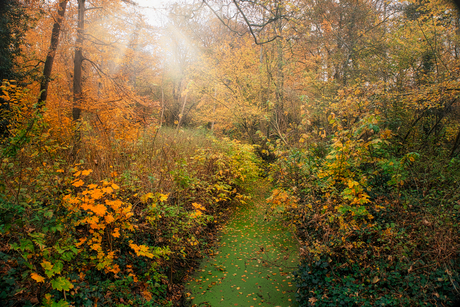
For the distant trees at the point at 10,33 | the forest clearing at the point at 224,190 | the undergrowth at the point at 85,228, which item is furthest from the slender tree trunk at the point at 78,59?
the undergrowth at the point at 85,228

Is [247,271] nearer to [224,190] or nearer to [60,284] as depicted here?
[224,190]

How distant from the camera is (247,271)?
4203 mm

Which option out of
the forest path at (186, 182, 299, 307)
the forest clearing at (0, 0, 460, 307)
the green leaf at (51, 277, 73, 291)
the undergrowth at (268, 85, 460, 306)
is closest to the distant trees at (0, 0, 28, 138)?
the forest clearing at (0, 0, 460, 307)

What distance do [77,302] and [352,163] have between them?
427 centimetres

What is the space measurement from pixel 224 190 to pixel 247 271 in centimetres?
197

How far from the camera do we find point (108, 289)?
97.9 inches

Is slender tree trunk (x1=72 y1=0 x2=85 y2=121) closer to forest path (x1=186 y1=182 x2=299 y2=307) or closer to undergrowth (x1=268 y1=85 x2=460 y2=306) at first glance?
forest path (x1=186 y1=182 x2=299 y2=307)

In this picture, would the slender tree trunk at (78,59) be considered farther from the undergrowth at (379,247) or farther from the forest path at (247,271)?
the undergrowth at (379,247)

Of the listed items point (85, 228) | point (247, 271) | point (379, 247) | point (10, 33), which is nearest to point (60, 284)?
point (85, 228)

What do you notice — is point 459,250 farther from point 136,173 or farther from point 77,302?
point 136,173

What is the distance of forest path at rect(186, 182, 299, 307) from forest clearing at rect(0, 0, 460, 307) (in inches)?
1.2

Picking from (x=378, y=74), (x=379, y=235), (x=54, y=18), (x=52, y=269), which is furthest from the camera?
(x=378, y=74)

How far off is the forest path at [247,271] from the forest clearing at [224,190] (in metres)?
0.03

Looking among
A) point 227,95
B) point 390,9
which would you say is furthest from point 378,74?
point 227,95
